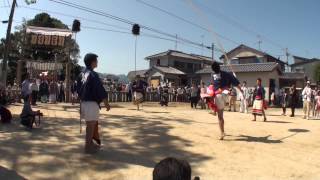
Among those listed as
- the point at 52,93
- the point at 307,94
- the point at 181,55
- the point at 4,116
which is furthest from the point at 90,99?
the point at 181,55

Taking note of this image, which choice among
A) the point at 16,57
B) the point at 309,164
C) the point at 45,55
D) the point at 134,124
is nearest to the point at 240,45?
the point at 45,55

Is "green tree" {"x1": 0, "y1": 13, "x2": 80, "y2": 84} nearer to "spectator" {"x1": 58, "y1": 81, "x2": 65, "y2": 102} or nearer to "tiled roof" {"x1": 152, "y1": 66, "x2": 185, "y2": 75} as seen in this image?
"tiled roof" {"x1": 152, "y1": 66, "x2": 185, "y2": 75}

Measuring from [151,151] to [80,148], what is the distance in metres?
1.47

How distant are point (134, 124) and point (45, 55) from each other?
35889 millimetres

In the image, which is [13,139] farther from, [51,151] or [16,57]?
[16,57]

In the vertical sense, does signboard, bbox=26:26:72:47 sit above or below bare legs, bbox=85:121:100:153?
above

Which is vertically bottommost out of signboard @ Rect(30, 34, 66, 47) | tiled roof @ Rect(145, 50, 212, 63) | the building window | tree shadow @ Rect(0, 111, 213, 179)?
tree shadow @ Rect(0, 111, 213, 179)

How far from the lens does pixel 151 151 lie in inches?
333

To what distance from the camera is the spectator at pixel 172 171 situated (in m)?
2.49

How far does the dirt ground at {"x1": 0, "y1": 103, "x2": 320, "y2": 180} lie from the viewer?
6852 millimetres

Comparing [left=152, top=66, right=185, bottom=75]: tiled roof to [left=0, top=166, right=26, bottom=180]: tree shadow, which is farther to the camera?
[left=152, top=66, right=185, bottom=75]: tiled roof

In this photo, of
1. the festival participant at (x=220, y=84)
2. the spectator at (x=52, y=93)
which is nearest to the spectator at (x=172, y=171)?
the festival participant at (x=220, y=84)

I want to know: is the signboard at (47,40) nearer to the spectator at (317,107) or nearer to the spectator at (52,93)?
the spectator at (52,93)

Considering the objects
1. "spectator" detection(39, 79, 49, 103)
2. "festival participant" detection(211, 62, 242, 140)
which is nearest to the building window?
"spectator" detection(39, 79, 49, 103)
